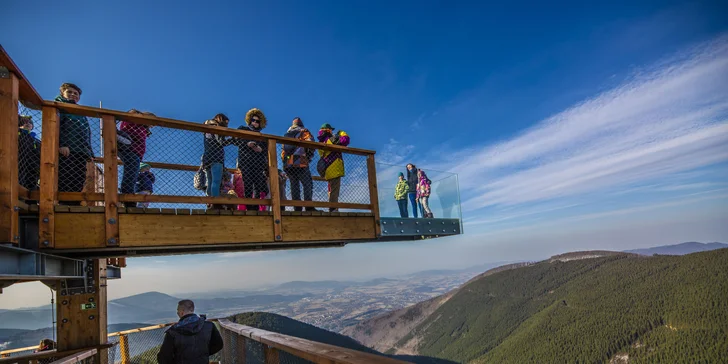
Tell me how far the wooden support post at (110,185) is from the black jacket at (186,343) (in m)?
1.21

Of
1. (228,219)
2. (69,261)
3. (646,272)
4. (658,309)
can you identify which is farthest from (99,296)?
(646,272)

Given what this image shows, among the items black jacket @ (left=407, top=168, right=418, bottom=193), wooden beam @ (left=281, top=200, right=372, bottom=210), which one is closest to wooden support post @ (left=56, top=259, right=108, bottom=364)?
wooden beam @ (left=281, top=200, right=372, bottom=210)

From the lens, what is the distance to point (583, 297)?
161 m

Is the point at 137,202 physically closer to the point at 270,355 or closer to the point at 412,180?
the point at 270,355

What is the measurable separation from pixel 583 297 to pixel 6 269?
626 ft

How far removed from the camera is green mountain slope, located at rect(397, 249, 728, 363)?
11962cm

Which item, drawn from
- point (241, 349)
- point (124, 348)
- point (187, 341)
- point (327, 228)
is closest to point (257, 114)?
point (327, 228)

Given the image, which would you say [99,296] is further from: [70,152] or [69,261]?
[70,152]

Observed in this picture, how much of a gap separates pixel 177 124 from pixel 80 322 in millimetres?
3827

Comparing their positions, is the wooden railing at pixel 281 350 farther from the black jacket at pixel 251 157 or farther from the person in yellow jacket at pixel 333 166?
the person in yellow jacket at pixel 333 166

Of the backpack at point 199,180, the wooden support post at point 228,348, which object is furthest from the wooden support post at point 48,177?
the wooden support post at point 228,348

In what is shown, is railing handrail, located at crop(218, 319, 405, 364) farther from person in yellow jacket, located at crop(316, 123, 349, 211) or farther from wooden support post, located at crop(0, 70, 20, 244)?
person in yellow jacket, located at crop(316, 123, 349, 211)

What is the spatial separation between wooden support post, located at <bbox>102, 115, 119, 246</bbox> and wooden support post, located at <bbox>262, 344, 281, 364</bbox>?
80.5 inches

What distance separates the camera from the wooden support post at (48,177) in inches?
144
